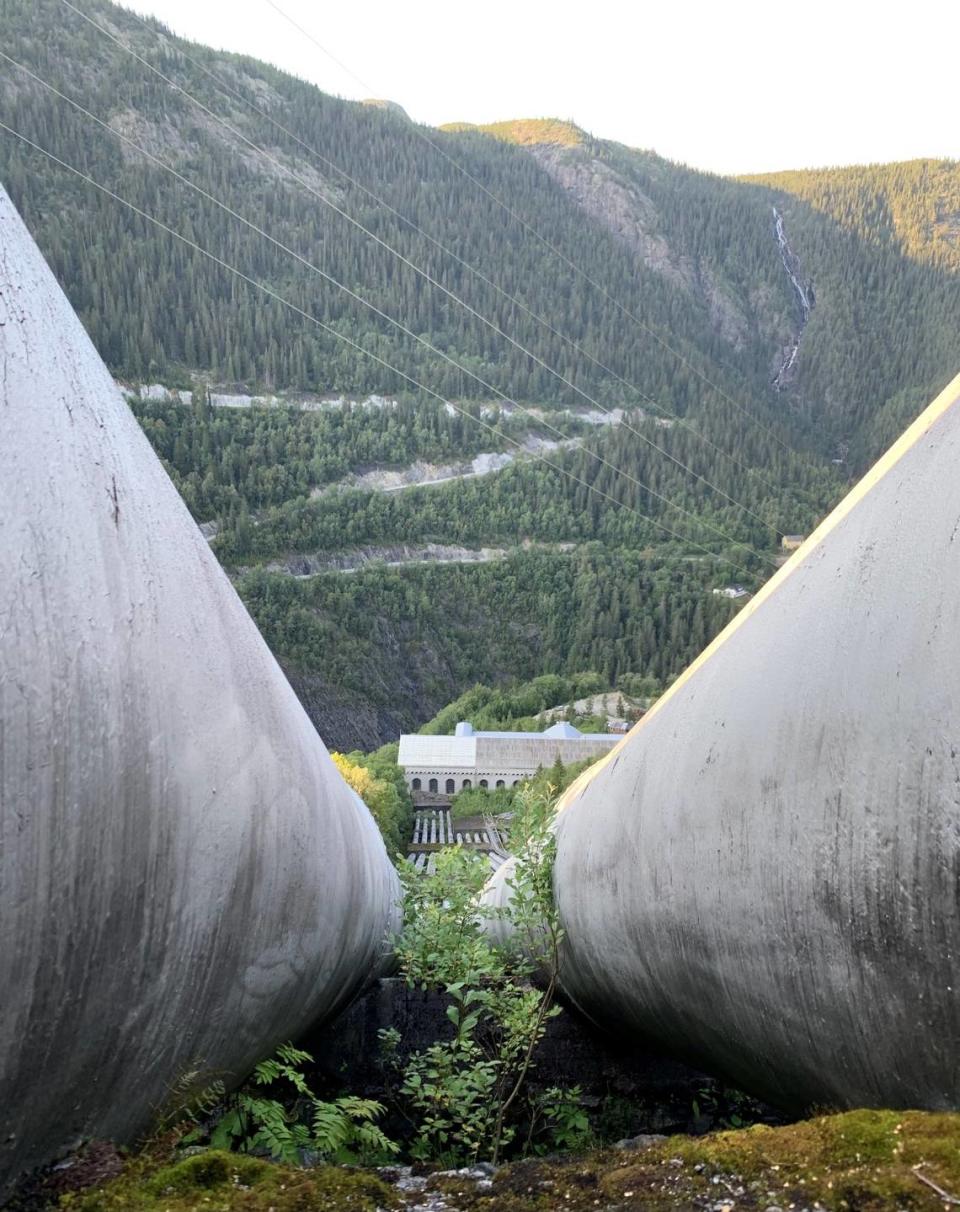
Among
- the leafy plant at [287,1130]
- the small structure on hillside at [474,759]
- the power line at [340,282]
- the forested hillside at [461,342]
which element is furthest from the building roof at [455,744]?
the power line at [340,282]

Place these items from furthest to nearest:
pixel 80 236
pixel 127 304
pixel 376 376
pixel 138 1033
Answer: pixel 376 376
pixel 80 236
pixel 127 304
pixel 138 1033

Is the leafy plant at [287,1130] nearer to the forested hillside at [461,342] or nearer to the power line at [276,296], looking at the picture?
the forested hillside at [461,342]

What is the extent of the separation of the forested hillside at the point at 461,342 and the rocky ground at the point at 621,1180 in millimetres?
64111

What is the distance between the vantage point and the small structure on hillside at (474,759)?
44906 millimetres

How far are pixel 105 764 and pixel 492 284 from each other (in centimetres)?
12248

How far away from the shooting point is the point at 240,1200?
171cm

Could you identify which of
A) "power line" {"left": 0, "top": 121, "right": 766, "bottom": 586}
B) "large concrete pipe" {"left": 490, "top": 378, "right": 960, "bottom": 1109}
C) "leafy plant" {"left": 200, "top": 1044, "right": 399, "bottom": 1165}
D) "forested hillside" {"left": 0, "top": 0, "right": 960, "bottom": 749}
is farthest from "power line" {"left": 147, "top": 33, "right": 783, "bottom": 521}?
"large concrete pipe" {"left": 490, "top": 378, "right": 960, "bottom": 1109}

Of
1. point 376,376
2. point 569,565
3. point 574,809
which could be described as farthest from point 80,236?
point 574,809

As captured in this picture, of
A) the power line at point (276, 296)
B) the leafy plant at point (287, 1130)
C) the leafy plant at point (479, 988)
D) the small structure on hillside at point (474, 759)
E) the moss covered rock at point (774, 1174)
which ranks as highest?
the power line at point (276, 296)

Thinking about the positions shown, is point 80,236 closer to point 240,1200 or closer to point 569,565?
point 569,565

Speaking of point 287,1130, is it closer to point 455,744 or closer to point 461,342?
point 455,744

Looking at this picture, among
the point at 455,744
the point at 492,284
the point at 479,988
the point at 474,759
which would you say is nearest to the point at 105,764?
the point at 479,988

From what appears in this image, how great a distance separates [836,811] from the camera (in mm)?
1766

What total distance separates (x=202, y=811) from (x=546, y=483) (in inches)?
3574
